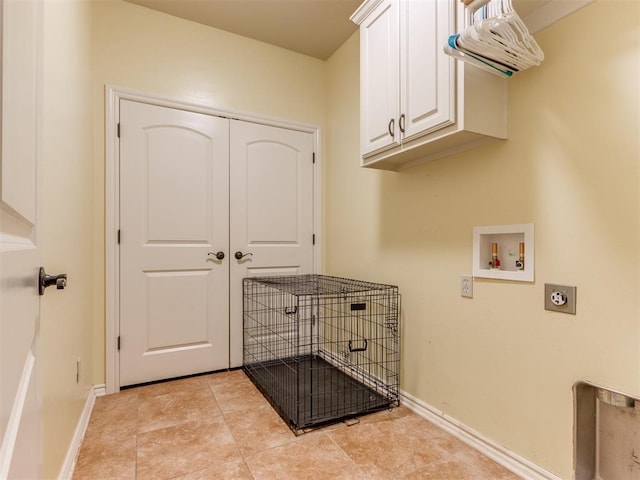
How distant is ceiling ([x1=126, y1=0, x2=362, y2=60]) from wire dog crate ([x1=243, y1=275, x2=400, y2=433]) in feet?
6.57

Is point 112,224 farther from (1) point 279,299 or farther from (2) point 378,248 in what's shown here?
(2) point 378,248

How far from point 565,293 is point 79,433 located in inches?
95.6

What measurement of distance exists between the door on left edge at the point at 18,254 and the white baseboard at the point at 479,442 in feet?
5.97

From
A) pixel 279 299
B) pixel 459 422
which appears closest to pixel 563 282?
pixel 459 422

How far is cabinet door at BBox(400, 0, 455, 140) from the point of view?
1.62 m

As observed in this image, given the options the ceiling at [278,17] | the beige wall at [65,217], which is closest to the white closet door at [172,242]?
Answer: the beige wall at [65,217]

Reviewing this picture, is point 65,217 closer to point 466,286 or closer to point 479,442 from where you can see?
point 466,286

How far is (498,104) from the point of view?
1.69m

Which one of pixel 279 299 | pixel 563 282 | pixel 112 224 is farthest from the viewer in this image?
pixel 279 299

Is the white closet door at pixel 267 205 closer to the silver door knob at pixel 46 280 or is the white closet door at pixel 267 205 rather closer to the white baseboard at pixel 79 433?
the white baseboard at pixel 79 433

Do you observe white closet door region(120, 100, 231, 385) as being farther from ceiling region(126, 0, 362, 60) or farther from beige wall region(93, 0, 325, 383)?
ceiling region(126, 0, 362, 60)

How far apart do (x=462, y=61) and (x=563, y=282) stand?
103cm

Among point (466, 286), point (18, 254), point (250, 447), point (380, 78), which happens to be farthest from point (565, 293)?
point (18, 254)

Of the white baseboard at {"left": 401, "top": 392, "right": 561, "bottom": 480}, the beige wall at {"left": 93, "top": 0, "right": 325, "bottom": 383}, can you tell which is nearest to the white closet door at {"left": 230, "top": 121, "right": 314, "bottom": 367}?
the beige wall at {"left": 93, "top": 0, "right": 325, "bottom": 383}
